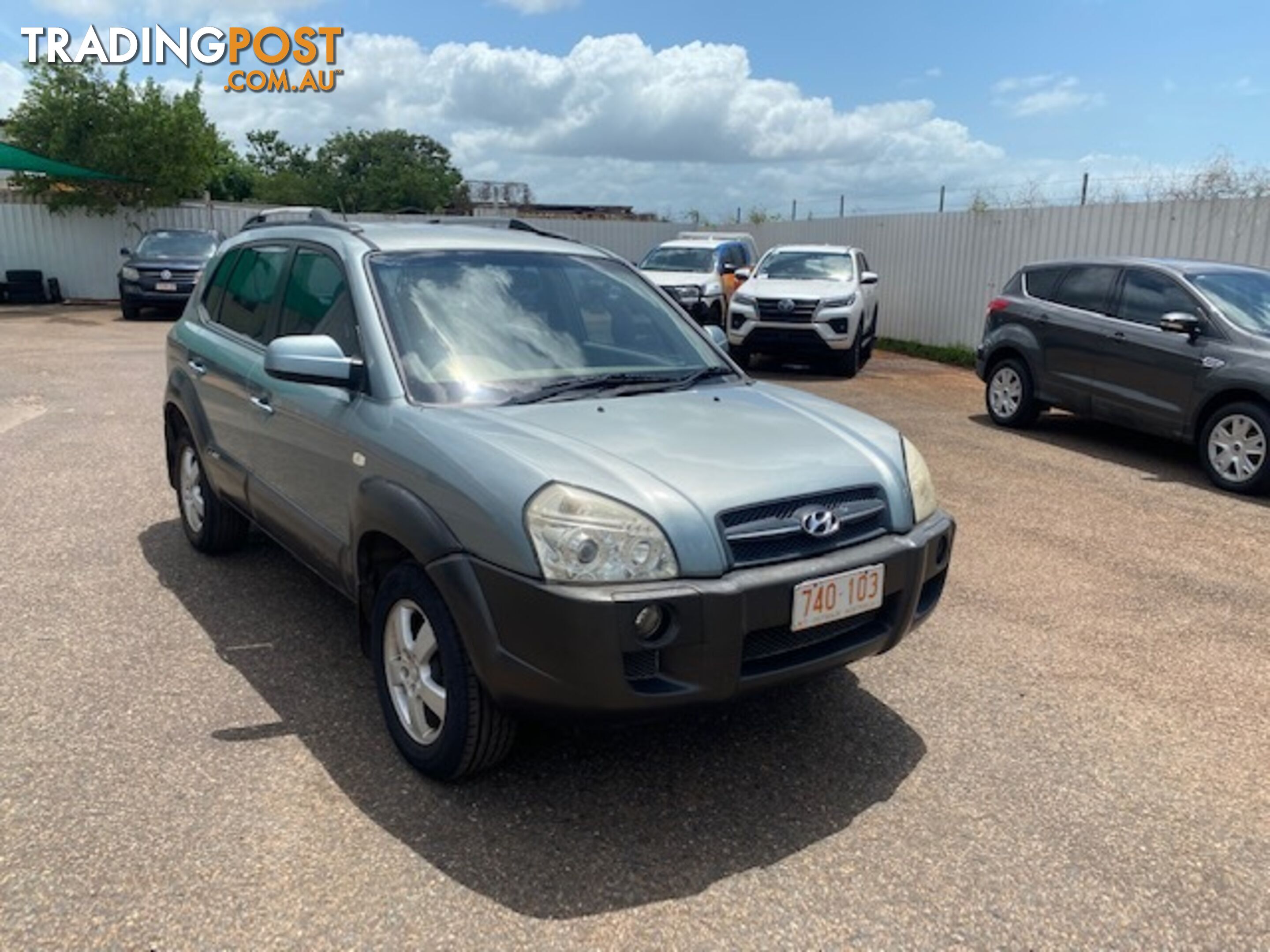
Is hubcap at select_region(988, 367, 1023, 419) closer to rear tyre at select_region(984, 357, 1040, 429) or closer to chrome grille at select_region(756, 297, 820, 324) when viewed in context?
rear tyre at select_region(984, 357, 1040, 429)

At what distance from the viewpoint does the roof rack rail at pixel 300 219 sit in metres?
3.95

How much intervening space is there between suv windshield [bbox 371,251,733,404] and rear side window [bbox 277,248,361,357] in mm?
164

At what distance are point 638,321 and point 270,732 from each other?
7.00ft

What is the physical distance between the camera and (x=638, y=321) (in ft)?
13.3

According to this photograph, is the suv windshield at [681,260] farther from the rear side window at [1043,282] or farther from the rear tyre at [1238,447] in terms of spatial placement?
the rear tyre at [1238,447]

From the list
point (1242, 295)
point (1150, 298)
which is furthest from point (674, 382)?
point (1242, 295)

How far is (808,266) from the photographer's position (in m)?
13.8

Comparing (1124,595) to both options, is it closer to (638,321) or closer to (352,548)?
(638,321)

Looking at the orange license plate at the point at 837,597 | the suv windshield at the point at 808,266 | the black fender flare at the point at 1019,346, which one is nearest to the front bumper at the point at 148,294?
the suv windshield at the point at 808,266

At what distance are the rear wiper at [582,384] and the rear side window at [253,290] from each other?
161 cm

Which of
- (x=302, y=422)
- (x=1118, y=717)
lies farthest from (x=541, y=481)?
(x=1118, y=717)

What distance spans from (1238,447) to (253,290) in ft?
22.6

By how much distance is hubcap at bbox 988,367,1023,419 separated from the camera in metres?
9.37

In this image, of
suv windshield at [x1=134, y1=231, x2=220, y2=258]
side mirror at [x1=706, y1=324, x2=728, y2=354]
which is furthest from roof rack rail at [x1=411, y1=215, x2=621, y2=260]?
suv windshield at [x1=134, y1=231, x2=220, y2=258]
